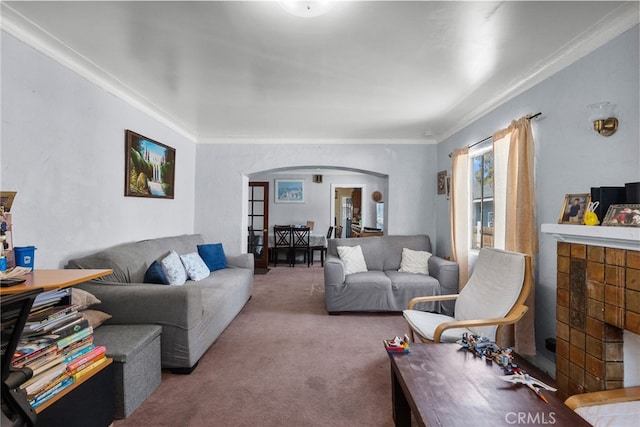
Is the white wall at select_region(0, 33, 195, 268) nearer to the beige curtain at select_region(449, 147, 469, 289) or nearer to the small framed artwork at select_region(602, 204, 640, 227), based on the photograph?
the small framed artwork at select_region(602, 204, 640, 227)

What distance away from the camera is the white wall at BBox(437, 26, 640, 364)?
1750 millimetres

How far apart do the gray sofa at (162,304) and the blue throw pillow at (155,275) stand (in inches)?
3.4

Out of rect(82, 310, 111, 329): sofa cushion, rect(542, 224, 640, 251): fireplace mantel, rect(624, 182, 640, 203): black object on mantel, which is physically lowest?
rect(82, 310, 111, 329): sofa cushion

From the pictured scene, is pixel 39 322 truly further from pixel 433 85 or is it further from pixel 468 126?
pixel 468 126

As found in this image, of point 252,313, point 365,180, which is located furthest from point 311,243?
point 252,313

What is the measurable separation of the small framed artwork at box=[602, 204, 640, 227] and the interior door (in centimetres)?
574

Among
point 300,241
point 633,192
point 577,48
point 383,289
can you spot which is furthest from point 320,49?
point 300,241

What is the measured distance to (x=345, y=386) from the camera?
2178 mm

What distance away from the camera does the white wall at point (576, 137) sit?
1.75m

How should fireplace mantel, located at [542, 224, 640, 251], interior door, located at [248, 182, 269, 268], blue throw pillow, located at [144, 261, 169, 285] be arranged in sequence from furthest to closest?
interior door, located at [248, 182, 269, 268]
blue throw pillow, located at [144, 261, 169, 285]
fireplace mantel, located at [542, 224, 640, 251]

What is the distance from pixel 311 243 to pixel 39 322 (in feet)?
19.4

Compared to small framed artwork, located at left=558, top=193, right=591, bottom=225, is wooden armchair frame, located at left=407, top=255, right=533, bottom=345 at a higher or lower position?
lower

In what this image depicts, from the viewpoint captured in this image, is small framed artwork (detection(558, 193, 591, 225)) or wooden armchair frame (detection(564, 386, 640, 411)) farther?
small framed artwork (detection(558, 193, 591, 225))

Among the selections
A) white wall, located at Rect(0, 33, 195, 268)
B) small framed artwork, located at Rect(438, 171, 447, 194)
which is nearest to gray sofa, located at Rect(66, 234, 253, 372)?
white wall, located at Rect(0, 33, 195, 268)
